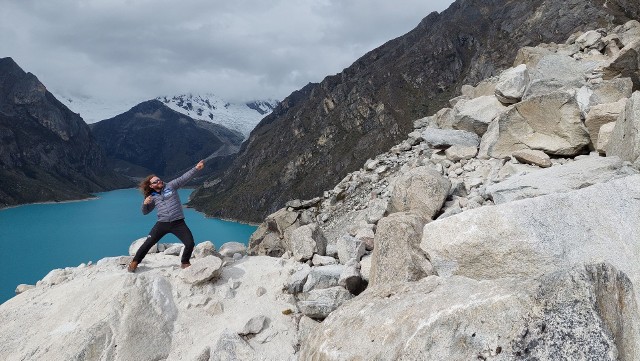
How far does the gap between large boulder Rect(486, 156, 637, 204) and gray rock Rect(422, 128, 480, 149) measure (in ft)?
17.0

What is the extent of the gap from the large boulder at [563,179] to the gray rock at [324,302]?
342cm

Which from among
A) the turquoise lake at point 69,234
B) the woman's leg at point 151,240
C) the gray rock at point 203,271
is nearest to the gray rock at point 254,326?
the gray rock at point 203,271

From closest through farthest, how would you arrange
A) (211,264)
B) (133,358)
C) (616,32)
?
(133,358)
(211,264)
(616,32)

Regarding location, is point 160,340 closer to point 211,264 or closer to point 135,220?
point 211,264

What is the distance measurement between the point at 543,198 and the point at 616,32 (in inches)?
719

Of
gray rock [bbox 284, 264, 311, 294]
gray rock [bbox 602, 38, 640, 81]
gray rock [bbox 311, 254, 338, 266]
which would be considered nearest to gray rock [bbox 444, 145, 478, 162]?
gray rock [bbox 602, 38, 640, 81]

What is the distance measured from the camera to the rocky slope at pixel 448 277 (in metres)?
3.27

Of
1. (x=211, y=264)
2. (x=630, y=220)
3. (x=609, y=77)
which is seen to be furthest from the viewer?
(x=609, y=77)

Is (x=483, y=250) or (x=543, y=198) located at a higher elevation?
(x=543, y=198)

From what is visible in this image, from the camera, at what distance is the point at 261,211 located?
6156 inches

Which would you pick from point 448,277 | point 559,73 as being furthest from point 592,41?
point 448,277

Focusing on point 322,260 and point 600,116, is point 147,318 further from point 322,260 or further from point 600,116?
point 600,116

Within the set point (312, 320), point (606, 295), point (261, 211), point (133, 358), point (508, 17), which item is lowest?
point (261, 211)

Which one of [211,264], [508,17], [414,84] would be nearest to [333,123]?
[414,84]
